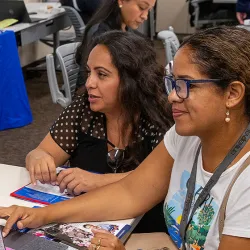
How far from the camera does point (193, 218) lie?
1232mm

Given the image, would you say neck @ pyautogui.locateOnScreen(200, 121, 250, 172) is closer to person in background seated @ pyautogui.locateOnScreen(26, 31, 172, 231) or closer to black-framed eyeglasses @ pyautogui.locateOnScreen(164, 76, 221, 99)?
black-framed eyeglasses @ pyautogui.locateOnScreen(164, 76, 221, 99)

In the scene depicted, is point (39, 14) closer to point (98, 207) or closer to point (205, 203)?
point (98, 207)

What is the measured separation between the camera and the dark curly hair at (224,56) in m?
1.09

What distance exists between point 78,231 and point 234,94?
1.93 ft

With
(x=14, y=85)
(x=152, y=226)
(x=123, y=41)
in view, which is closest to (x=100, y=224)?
(x=152, y=226)

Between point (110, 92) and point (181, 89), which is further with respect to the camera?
point (110, 92)

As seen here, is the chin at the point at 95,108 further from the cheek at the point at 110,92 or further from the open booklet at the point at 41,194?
the open booklet at the point at 41,194

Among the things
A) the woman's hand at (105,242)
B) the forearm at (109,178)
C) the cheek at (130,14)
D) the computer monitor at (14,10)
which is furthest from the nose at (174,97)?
the computer monitor at (14,10)

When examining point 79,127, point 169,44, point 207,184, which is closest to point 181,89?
point 207,184

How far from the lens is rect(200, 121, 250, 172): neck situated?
3.82 feet

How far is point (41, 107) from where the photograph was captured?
4645 mm

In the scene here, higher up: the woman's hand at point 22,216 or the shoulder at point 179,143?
the shoulder at point 179,143

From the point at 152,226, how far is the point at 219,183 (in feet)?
2.40

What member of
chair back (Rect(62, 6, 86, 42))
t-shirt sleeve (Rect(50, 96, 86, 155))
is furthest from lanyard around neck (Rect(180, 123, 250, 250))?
chair back (Rect(62, 6, 86, 42))
